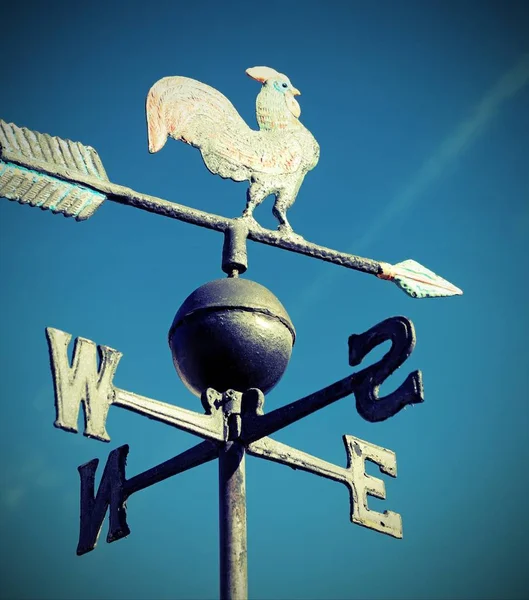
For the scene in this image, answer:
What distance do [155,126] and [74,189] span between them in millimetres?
557

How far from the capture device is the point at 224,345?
275 centimetres

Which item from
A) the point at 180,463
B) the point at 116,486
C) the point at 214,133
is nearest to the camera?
the point at 180,463

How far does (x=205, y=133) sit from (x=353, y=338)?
4.30 ft

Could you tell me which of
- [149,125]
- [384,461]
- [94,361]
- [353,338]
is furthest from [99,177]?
[384,461]

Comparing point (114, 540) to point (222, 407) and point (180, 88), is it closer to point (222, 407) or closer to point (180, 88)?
point (222, 407)

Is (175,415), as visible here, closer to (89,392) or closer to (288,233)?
(89,392)

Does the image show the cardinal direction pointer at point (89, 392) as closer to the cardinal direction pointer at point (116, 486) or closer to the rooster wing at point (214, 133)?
the cardinal direction pointer at point (116, 486)

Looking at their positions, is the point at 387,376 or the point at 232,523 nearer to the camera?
the point at 387,376

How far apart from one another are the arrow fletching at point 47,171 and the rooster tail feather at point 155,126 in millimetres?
Answer: 336

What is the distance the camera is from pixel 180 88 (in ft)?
11.0

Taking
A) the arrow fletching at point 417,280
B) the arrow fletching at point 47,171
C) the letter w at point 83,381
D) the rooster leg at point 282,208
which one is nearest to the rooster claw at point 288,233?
the rooster leg at point 282,208

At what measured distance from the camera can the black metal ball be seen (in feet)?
9.07

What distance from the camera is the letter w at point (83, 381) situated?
2.09 metres

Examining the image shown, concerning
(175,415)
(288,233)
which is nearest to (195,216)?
(288,233)
